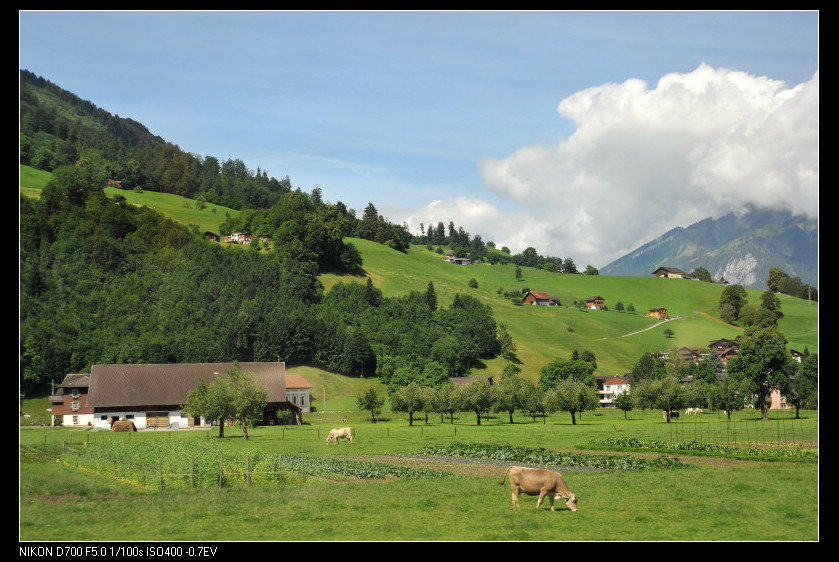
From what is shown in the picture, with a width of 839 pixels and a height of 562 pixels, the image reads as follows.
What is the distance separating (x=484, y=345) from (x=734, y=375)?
59.4m

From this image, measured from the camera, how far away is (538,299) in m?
191

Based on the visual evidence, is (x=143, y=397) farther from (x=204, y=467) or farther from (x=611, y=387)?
(x=611, y=387)

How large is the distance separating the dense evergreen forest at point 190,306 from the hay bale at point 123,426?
25573 millimetres

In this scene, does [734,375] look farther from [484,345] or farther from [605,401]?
[484,345]

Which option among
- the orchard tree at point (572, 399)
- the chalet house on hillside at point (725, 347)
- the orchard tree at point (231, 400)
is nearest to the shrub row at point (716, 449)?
the orchard tree at point (572, 399)

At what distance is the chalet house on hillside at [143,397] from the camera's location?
282ft

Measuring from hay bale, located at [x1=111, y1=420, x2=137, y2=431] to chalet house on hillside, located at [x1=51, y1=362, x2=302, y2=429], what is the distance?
385cm

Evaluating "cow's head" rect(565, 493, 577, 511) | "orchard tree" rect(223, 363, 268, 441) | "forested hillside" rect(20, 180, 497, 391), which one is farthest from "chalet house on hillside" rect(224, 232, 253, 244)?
"cow's head" rect(565, 493, 577, 511)

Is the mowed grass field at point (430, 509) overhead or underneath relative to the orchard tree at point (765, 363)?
underneath

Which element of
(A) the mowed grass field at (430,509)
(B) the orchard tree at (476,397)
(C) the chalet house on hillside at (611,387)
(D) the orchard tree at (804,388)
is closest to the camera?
(A) the mowed grass field at (430,509)

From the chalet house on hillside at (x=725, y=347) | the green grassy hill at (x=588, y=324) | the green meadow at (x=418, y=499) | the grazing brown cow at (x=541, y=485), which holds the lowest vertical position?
the green meadow at (x=418, y=499)

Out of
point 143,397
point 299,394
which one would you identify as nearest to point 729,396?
point 299,394

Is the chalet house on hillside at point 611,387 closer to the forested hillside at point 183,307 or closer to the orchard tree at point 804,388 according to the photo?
the forested hillside at point 183,307

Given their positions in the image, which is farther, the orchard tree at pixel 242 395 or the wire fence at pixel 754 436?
the orchard tree at pixel 242 395
